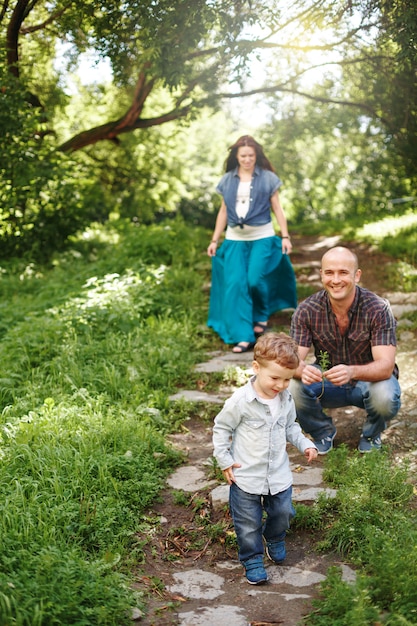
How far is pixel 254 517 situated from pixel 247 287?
369 cm

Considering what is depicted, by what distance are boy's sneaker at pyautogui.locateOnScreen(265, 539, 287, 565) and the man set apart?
3.38 ft

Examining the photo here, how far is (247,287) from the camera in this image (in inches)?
270

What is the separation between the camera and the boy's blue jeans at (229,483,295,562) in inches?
133

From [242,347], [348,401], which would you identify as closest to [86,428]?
[348,401]

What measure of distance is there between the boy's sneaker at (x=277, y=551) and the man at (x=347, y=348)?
3.38ft

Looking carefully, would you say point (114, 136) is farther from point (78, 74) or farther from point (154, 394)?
point (154, 394)

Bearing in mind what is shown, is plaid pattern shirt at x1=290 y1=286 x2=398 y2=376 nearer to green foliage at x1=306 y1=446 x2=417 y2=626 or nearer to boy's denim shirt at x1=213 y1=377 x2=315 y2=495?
green foliage at x1=306 y1=446 x2=417 y2=626

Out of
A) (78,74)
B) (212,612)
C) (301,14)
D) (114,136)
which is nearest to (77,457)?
(212,612)

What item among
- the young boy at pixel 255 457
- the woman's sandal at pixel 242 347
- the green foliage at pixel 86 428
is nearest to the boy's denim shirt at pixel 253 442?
the young boy at pixel 255 457

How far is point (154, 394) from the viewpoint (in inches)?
207

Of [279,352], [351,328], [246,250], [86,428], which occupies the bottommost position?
[86,428]

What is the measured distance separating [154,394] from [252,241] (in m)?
2.32

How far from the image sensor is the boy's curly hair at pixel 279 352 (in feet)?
10.6

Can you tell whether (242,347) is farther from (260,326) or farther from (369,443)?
(369,443)
